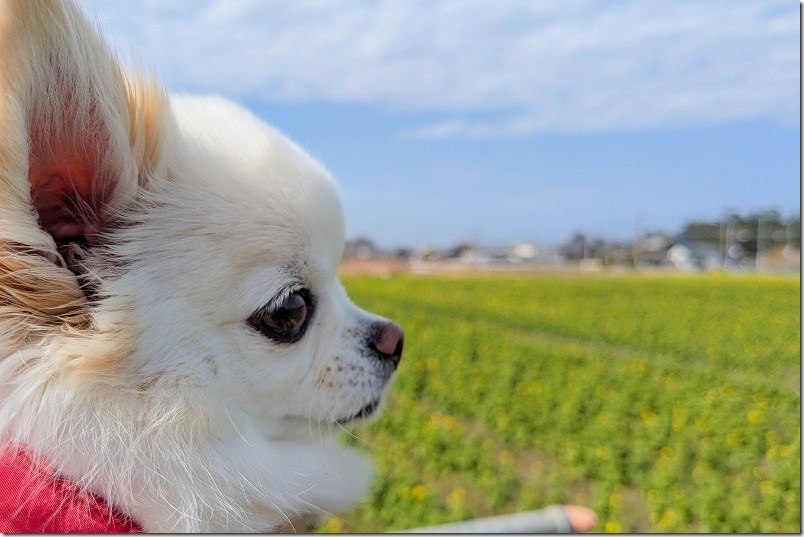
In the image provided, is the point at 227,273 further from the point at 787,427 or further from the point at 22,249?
the point at 787,427

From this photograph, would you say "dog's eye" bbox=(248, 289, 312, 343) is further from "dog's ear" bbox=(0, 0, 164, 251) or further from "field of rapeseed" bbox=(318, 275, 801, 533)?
"field of rapeseed" bbox=(318, 275, 801, 533)

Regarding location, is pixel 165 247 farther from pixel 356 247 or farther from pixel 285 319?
pixel 356 247

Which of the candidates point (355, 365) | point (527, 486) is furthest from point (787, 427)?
point (355, 365)

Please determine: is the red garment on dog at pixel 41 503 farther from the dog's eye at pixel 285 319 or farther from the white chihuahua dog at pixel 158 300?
the dog's eye at pixel 285 319

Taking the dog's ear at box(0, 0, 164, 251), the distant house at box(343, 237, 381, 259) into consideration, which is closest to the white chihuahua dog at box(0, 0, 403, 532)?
A: the dog's ear at box(0, 0, 164, 251)

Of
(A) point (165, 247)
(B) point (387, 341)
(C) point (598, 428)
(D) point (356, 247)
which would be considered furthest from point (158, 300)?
(C) point (598, 428)

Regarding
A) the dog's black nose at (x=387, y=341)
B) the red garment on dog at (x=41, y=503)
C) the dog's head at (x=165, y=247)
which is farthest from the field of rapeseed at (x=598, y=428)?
the red garment on dog at (x=41, y=503)
